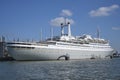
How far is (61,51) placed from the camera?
10475cm

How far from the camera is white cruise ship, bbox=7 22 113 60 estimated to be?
91.5 meters

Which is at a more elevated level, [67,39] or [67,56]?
[67,39]

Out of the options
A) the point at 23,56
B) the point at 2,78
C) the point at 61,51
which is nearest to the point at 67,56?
the point at 61,51

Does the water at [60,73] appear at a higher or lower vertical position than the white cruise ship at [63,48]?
lower

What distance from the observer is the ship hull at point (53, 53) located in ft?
298

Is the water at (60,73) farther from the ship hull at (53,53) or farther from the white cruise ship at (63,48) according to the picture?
the white cruise ship at (63,48)

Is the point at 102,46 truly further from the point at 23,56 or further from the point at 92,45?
the point at 23,56

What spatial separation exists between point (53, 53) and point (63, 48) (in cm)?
836

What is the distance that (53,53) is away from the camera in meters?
99.6

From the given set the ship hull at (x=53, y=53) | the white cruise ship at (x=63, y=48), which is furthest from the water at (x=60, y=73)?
the white cruise ship at (x=63, y=48)

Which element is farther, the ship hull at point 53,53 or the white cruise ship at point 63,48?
the white cruise ship at point 63,48

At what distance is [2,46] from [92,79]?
96.3 metres

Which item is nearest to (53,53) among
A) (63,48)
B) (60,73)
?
(63,48)

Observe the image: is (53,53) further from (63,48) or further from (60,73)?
(60,73)
